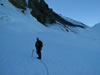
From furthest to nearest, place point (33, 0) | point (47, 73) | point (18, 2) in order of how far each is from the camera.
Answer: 1. point (33, 0)
2. point (18, 2)
3. point (47, 73)

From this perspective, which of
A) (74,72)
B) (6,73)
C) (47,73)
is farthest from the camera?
(74,72)

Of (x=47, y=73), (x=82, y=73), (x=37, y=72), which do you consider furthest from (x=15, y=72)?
(x=82, y=73)

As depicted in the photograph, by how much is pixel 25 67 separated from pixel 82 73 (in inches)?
120

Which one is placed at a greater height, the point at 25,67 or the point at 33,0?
the point at 33,0

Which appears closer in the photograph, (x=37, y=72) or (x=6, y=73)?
(x=6, y=73)

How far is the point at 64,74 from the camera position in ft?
16.8

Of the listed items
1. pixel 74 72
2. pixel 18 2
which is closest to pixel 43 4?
pixel 18 2

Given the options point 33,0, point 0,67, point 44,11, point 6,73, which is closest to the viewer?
point 6,73

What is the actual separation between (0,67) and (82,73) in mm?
4121

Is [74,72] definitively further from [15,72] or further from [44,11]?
[44,11]

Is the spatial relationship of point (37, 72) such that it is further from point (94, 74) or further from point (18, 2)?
point (18, 2)

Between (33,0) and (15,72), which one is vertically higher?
(33,0)

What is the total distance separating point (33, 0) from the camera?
3716 cm

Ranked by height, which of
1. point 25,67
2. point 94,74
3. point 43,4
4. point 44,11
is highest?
point 43,4
